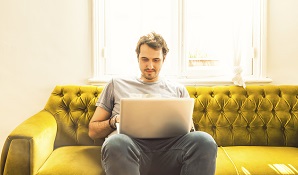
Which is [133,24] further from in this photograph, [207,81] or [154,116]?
[154,116]

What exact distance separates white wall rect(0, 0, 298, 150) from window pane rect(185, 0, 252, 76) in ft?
0.84

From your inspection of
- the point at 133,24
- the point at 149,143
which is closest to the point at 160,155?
the point at 149,143

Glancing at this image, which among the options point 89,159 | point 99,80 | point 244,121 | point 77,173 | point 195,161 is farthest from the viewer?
point 99,80

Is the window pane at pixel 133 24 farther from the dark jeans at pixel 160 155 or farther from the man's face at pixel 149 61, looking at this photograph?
the dark jeans at pixel 160 155

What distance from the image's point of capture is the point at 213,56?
8.98 feet

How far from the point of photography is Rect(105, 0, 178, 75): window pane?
2.68 metres

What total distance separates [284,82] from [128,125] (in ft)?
5.25

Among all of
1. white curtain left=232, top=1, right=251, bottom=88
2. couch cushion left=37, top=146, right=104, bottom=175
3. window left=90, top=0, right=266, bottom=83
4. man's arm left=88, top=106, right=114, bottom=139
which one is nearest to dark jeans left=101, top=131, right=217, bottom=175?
couch cushion left=37, top=146, right=104, bottom=175

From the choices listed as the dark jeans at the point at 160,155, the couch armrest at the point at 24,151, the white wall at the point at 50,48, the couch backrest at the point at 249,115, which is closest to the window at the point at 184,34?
the white wall at the point at 50,48

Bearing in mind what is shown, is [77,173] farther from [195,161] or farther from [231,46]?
[231,46]

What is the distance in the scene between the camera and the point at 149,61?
6.50 ft

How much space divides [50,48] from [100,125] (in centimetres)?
99

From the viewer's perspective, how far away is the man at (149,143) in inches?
57.3

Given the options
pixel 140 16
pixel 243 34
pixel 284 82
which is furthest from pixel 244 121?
pixel 140 16
